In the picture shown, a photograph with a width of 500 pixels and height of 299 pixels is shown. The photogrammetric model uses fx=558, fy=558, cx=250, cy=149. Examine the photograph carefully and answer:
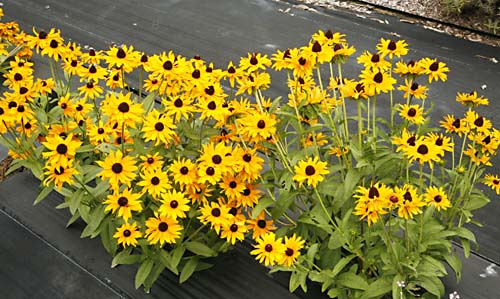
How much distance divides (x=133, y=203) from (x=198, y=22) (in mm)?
2440

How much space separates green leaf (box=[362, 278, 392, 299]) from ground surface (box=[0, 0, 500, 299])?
30 cm

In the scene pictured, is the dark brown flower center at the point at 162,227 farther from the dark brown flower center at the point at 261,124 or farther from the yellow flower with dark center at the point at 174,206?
the dark brown flower center at the point at 261,124

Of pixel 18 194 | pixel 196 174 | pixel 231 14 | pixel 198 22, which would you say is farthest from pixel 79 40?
pixel 196 174

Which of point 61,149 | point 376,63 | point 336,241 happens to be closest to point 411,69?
point 376,63

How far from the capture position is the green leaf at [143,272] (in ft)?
5.60

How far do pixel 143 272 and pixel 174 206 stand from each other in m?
0.34

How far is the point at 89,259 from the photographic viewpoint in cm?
193

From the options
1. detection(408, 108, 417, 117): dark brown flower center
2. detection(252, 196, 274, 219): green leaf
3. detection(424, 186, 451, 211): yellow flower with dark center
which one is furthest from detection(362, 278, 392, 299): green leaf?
detection(408, 108, 417, 117): dark brown flower center

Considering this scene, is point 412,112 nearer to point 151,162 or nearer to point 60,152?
point 151,162

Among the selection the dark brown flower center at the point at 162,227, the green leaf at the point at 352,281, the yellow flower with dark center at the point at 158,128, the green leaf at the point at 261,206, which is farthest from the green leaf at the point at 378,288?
the yellow flower with dark center at the point at 158,128

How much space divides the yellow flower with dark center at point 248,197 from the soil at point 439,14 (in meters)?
2.50

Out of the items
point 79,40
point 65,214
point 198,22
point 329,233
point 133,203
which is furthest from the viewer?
point 198,22

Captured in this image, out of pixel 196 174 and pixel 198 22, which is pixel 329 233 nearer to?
pixel 196 174

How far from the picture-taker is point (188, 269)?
5.77 ft
